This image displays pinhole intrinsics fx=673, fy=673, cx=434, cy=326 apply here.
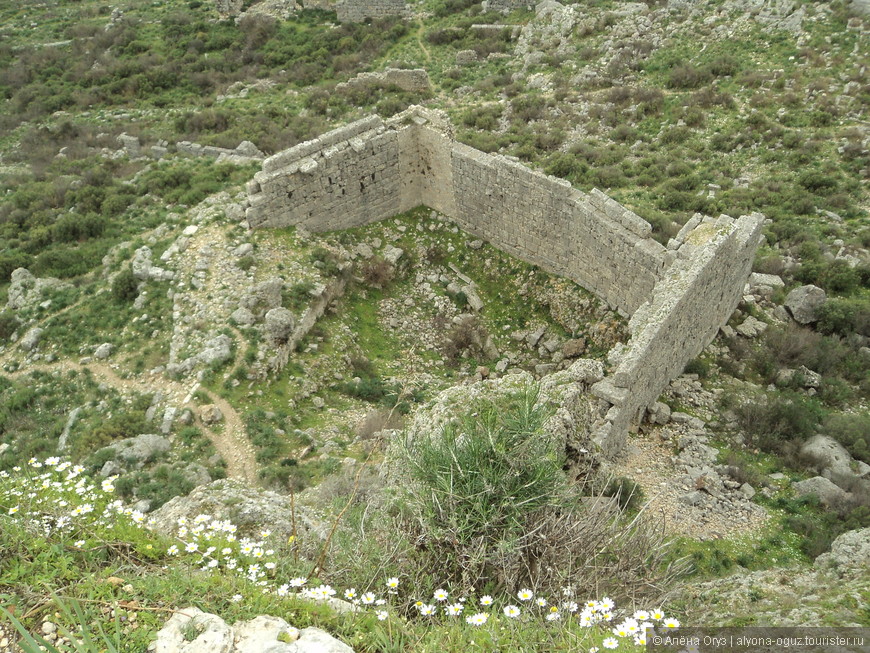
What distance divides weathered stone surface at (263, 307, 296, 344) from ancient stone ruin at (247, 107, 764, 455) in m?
3.14

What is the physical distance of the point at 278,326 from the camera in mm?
13195

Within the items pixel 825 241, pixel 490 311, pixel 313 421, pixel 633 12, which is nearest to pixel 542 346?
pixel 490 311

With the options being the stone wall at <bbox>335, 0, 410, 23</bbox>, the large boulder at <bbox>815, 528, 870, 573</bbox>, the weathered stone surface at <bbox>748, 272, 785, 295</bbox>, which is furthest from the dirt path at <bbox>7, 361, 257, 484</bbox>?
the stone wall at <bbox>335, 0, 410, 23</bbox>

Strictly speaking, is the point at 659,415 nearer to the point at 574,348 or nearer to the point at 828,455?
the point at 828,455

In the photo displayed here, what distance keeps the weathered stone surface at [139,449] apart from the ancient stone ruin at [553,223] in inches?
231

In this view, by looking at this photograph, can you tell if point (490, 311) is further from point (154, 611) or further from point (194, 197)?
point (154, 611)

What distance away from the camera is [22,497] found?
539 cm

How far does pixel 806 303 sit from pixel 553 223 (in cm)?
574

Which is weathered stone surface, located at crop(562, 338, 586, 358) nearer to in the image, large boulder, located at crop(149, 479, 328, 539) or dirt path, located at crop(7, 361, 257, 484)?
dirt path, located at crop(7, 361, 257, 484)

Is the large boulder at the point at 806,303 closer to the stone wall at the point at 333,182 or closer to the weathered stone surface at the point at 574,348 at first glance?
the weathered stone surface at the point at 574,348

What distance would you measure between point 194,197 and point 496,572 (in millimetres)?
14964

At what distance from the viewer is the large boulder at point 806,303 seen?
14625mm

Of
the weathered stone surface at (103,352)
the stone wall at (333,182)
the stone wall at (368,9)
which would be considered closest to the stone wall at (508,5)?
the stone wall at (368,9)

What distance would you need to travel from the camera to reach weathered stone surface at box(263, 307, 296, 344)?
43.3 ft
